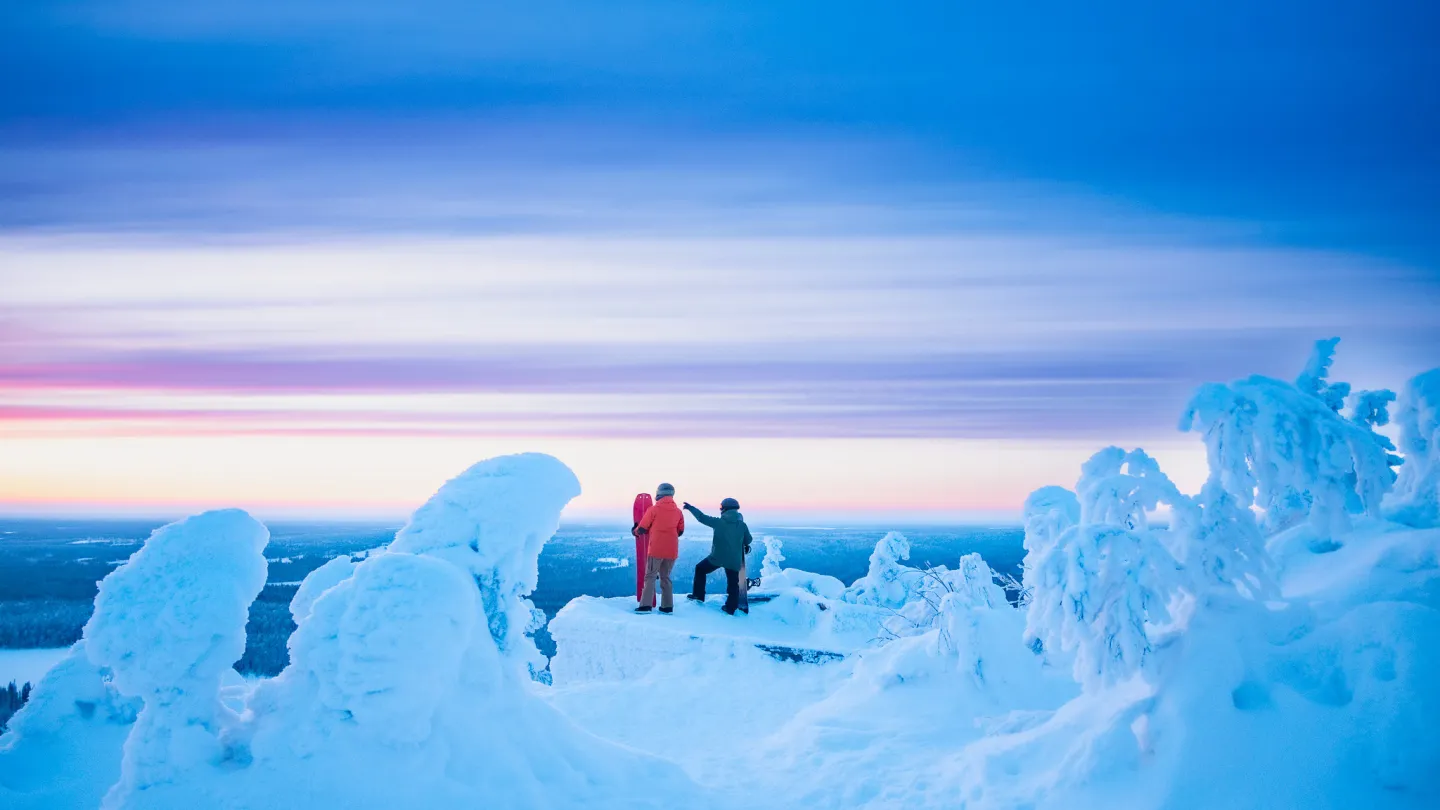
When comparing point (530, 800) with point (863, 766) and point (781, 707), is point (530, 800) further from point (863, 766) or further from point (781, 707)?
point (781, 707)

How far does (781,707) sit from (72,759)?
7322 mm

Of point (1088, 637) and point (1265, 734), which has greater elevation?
point (1088, 637)

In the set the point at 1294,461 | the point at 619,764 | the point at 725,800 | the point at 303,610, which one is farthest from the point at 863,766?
the point at 303,610

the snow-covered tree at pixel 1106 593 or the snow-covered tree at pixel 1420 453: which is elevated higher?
the snow-covered tree at pixel 1420 453

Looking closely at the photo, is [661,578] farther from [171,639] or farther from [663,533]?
[171,639]

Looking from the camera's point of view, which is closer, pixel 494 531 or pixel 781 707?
pixel 494 531

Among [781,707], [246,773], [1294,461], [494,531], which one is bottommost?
[781,707]

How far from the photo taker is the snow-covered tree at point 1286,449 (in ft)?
25.1

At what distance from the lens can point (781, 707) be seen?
1168cm

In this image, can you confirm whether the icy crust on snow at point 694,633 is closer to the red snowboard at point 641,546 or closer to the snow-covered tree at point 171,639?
the red snowboard at point 641,546

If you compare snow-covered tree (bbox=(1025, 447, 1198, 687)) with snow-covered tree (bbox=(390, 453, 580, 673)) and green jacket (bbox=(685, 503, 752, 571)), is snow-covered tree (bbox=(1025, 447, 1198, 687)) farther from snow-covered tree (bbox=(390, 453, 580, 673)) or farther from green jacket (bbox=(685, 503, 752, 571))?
green jacket (bbox=(685, 503, 752, 571))

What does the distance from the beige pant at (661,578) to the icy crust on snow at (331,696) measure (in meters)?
6.57

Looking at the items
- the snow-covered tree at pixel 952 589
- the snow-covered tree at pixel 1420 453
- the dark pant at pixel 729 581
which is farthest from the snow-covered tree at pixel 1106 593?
the dark pant at pixel 729 581

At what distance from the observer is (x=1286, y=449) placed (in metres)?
7.73
